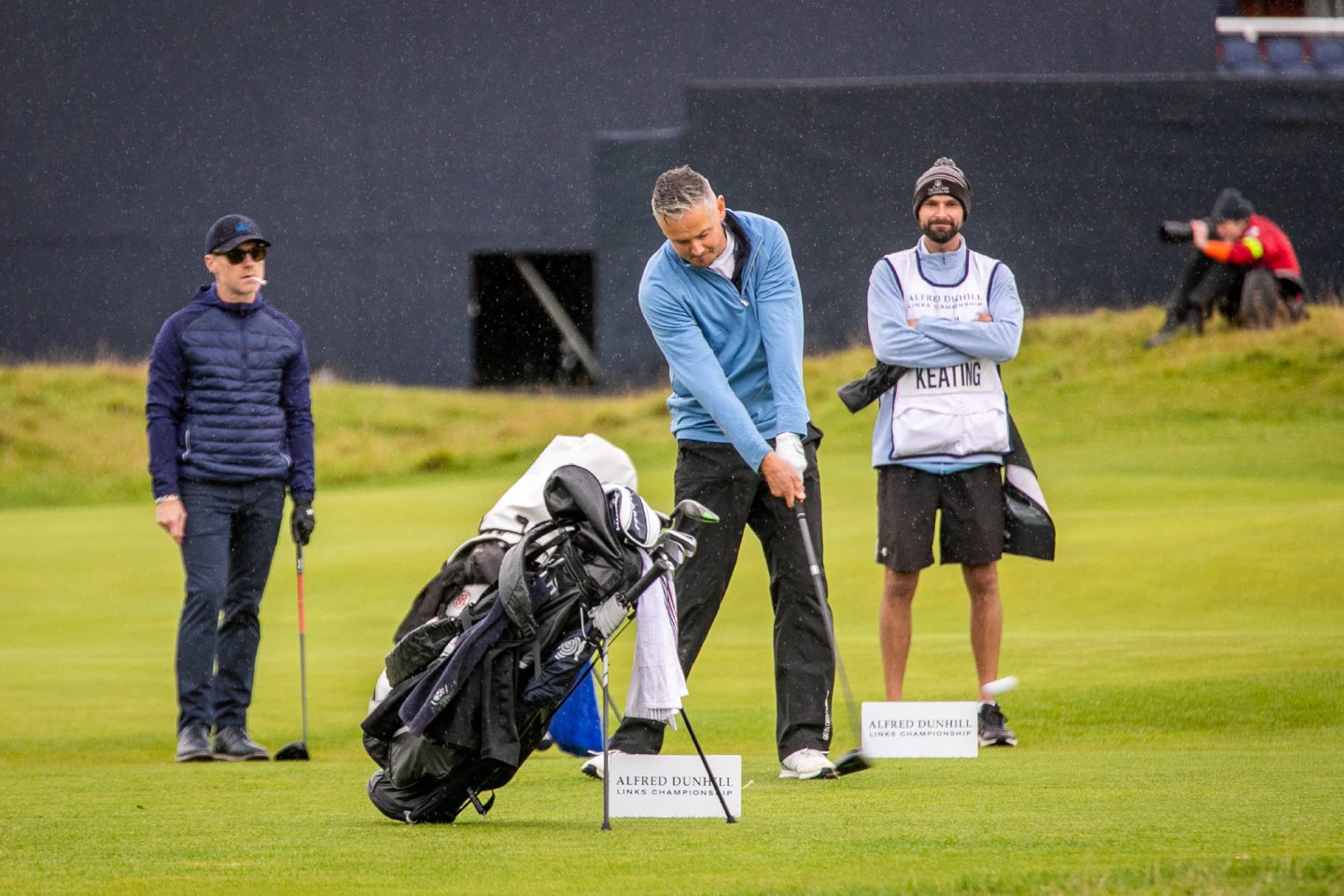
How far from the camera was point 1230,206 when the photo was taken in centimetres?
1362

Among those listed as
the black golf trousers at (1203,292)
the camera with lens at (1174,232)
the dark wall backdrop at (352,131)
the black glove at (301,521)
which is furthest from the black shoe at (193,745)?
the dark wall backdrop at (352,131)

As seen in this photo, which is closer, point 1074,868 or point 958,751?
point 1074,868

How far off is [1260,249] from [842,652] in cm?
671

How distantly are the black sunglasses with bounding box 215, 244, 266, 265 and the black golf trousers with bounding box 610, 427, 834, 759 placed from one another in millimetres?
1767

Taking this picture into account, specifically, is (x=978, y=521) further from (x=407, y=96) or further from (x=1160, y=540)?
(x=407, y=96)

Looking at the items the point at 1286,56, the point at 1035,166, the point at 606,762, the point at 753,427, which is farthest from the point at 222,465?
the point at 1286,56

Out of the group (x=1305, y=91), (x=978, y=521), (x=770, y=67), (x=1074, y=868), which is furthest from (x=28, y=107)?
(x=1074, y=868)

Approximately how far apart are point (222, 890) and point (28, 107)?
14712 millimetres

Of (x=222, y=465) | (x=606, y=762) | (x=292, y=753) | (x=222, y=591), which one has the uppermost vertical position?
(x=222, y=465)

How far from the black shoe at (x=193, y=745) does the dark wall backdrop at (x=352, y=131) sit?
1074 cm

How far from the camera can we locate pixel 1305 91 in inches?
542

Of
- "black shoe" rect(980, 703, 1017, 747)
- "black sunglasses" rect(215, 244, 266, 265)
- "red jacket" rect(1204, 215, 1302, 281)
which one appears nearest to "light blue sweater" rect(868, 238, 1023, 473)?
"black shoe" rect(980, 703, 1017, 747)

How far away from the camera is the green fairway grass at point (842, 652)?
2861mm

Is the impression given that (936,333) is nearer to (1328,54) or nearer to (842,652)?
(842,652)
